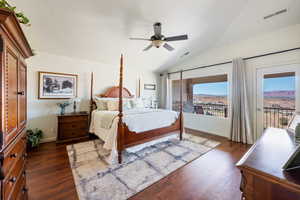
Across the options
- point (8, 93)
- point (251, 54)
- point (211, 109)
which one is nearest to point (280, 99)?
point (251, 54)

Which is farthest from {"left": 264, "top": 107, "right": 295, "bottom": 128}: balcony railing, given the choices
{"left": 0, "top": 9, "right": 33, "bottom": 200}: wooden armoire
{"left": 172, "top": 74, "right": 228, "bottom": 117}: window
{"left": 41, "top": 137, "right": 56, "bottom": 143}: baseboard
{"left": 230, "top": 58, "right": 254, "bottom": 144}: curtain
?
{"left": 41, "top": 137, "right": 56, "bottom": 143}: baseboard

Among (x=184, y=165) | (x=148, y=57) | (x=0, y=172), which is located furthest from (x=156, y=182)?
(x=148, y=57)

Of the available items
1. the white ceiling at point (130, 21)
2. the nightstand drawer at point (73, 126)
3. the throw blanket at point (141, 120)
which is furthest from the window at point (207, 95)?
the nightstand drawer at point (73, 126)

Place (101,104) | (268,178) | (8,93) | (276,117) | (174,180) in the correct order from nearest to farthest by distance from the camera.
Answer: (268,178) < (8,93) < (174,180) < (276,117) < (101,104)

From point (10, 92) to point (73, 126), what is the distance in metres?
2.96

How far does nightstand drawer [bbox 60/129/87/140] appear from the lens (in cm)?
342

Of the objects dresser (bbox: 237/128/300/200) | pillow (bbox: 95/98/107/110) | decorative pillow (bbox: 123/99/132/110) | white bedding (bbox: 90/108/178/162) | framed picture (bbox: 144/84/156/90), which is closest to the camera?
dresser (bbox: 237/128/300/200)

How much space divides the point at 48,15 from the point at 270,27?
4.92 meters

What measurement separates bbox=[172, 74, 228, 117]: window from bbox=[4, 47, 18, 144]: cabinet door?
4840mm

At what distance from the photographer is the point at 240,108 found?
12.1 feet

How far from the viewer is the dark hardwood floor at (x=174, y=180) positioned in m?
1.68

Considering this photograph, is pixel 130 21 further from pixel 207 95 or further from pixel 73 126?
pixel 207 95

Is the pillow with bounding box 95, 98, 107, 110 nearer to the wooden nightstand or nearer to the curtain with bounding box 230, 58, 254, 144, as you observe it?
the wooden nightstand

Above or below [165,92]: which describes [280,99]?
below
